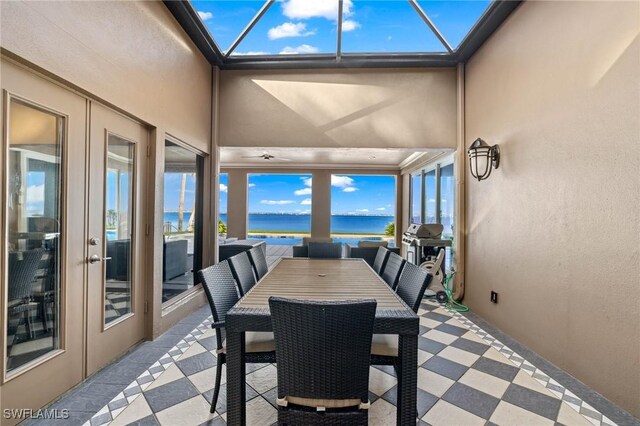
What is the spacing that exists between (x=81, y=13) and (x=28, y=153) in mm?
1059

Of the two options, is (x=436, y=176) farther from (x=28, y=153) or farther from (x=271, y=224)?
(x=271, y=224)

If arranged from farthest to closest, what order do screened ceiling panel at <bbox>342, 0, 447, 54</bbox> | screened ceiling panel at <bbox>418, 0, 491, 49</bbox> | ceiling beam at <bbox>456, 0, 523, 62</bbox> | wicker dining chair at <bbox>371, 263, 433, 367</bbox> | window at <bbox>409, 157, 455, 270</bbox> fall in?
1. window at <bbox>409, 157, 455, 270</bbox>
2. screened ceiling panel at <bbox>342, 0, 447, 54</bbox>
3. screened ceiling panel at <bbox>418, 0, 491, 49</bbox>
4. ceiling beam at <bbox>456, 0, 523, 62</bbox>
5. wicker dining chair at <bbox>371, 263, 433, 367</bbox>

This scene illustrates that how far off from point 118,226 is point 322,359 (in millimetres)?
2246

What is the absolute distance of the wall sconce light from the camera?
10.4 feet

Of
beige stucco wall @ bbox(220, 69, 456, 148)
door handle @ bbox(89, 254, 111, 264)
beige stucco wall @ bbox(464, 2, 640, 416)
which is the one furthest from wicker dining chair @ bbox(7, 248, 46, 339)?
beige stucco wall @ bbox(464, 2, 640, 416)

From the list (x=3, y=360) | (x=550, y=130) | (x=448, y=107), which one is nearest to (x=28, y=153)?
(x=3, y=360)

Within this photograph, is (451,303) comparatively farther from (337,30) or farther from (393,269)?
(337,30)

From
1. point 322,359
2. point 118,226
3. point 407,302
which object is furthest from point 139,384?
point 407,302

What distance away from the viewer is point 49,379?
1797 mm

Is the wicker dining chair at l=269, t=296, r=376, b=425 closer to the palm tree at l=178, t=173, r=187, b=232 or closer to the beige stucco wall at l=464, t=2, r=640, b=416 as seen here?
the beige stucco wall at l=464, t=2, r=640, b=416

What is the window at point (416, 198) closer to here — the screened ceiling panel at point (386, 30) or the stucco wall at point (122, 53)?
the screened ceiling panel at point (386, 30)

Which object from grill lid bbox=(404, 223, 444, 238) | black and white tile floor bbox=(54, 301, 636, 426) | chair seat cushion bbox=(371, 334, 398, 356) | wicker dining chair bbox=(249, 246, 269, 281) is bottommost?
black and white tile floor bbox=(54, 301, 636, 426)

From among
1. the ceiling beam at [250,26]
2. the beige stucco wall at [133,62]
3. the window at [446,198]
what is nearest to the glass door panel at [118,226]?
the beige stucco wall at [133,62]

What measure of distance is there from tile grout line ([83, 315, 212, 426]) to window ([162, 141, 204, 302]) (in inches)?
26.4
